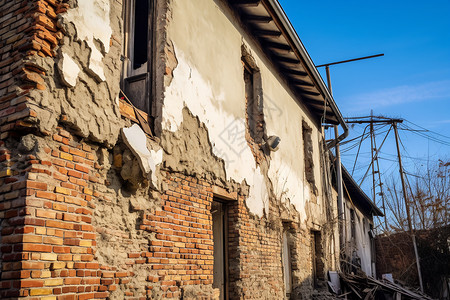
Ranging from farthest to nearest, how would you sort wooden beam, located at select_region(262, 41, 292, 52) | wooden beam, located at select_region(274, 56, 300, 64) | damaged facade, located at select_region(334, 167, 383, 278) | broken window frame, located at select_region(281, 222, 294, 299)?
damaged facade, located at select_region(334, 167, 383, 278), wooden beam, located at select_region(274, 56, 300, 64), wooden beam, located at select_region(262, 41, 292, 52), broken window frame, located at select_region(281, 222, 294, 299)

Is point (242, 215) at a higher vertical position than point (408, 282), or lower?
higher

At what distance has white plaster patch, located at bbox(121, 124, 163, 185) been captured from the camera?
431 cm

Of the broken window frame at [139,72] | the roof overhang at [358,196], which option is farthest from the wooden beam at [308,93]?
the broken window frame at [139,72]

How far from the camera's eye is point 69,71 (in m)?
3.75

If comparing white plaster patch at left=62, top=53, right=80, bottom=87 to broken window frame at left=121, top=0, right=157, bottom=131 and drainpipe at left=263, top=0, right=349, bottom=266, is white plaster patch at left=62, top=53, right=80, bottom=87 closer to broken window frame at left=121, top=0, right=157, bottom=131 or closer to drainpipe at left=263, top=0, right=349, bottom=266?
broken window frame at left=121, top=0, right=157, bottom=131

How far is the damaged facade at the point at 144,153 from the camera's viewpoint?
11.2ft

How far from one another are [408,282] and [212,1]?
1606 cm

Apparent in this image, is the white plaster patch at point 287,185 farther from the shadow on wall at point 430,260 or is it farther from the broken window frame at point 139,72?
the shadow on wall at point 430,260

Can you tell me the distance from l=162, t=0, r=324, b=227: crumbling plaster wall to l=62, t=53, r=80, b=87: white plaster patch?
4.59 feet

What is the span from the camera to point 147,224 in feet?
14.9

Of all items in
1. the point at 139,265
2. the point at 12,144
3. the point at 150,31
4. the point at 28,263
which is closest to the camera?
the point at 28,263

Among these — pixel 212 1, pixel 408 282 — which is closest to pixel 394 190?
pixel 408 282

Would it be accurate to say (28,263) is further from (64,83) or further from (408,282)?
(408,282)

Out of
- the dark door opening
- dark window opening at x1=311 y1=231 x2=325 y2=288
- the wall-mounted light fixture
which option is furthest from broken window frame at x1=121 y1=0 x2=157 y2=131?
dark window opening at x1=311 y1=231 x2=325 y2=288
